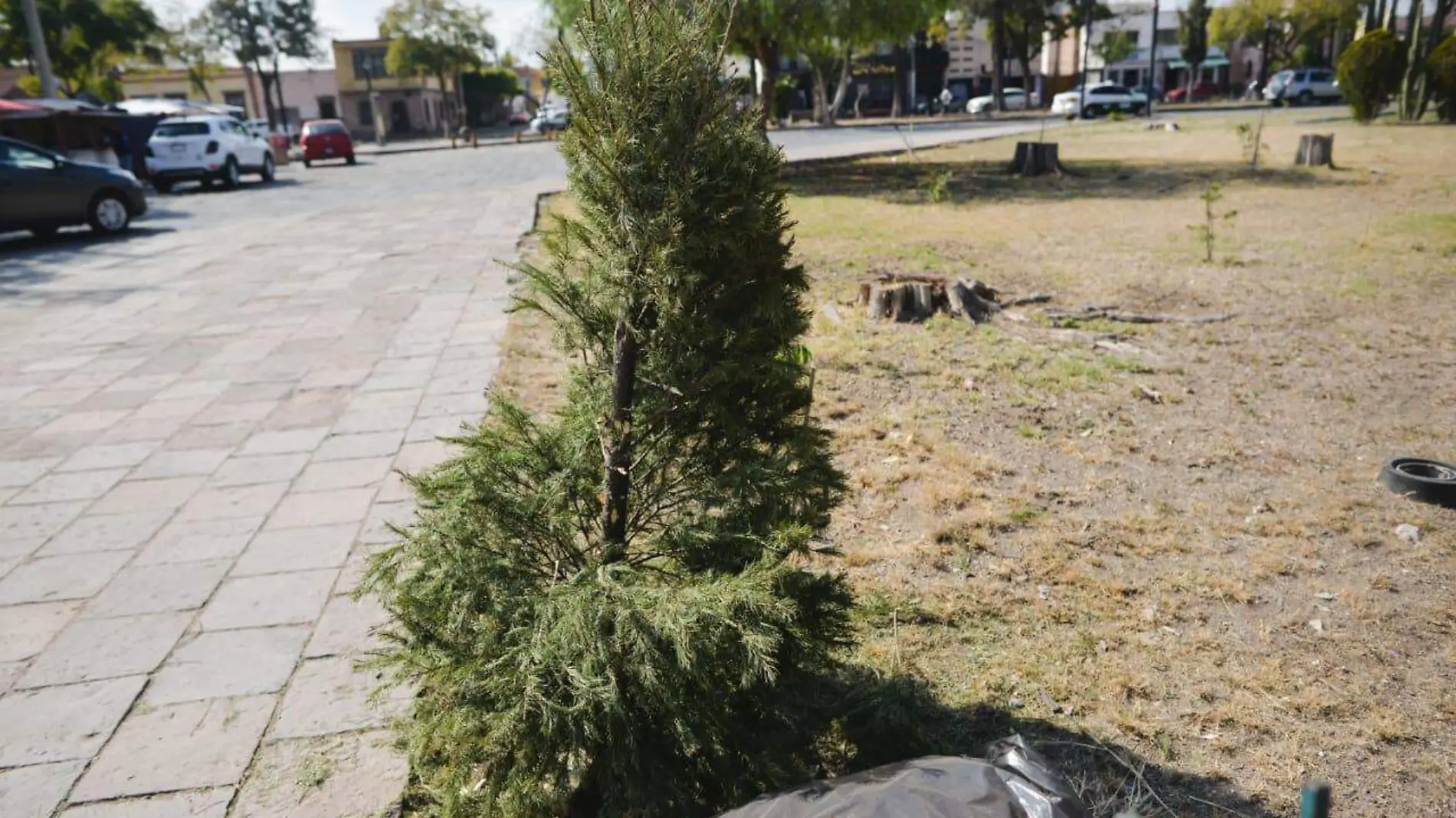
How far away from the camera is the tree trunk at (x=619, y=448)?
8.22 ft

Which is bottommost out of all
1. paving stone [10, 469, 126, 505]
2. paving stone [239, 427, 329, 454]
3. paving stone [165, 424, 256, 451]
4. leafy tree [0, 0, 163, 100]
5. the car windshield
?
paving stone [10, 469, 126, 505]

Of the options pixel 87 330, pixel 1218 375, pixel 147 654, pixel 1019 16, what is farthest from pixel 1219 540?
pixel 1019 16

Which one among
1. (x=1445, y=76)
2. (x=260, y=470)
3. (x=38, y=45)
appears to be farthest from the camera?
(x=1445, y=76)

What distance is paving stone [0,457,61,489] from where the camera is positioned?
5.26 metres

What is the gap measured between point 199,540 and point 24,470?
1.83 metres

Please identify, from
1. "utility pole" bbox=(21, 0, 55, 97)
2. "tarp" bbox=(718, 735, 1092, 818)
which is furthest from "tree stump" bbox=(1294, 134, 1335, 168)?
"utility pole" bbox=(21, 0, 55, 97)

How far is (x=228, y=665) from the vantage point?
3.42 meters

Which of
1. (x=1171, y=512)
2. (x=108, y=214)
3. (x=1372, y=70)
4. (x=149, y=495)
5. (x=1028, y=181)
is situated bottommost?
(x=1171, y=512)

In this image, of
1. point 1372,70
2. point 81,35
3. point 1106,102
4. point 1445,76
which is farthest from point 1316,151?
point 81,35

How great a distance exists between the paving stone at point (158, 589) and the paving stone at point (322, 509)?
451 mm

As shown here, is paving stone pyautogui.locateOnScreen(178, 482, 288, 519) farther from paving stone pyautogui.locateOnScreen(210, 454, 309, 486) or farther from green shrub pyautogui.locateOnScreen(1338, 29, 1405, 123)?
green shrub pyautogui.locateOnScreen(1338, 29, 1405, 123)

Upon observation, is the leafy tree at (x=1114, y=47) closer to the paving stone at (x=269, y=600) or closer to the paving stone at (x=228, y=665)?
the paving stone at (x=269, y=600)

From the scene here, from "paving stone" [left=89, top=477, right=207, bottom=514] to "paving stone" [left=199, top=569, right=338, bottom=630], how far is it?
1.21 meters

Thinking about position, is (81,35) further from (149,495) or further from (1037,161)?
(149,495)
